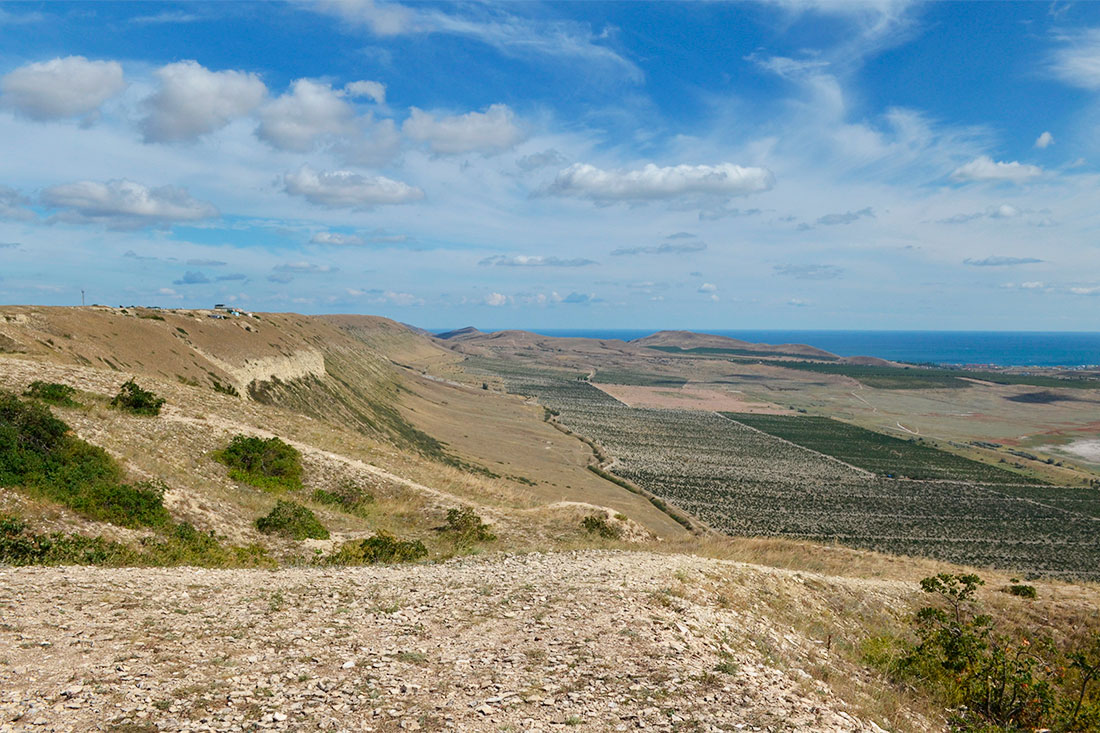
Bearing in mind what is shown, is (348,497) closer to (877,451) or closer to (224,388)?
(224,388)

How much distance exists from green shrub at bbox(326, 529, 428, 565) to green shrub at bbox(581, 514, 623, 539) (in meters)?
8.65

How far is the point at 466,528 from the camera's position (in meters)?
23.1

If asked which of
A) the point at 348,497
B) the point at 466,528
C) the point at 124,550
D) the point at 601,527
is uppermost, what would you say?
the point at 124,550

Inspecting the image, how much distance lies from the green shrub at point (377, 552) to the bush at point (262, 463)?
741 centimetres

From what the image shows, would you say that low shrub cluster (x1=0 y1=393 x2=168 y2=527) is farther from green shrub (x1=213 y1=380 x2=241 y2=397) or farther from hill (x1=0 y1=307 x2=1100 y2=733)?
green shrub (x1=213 y1=380 x2=241 y2=397)

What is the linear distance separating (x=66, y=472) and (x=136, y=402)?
9.90m

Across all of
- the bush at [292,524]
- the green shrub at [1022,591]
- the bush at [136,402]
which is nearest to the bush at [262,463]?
the bush at [292,524]

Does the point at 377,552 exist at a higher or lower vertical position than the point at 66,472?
lower

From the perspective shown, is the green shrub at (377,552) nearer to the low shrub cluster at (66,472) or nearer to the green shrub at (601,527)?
the low shrub cluster at (66,472)

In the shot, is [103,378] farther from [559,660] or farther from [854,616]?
[854,616]

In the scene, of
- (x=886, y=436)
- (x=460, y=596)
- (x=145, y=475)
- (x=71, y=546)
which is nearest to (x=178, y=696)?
(x=460, y=596)

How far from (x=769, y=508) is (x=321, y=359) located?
69.5 m

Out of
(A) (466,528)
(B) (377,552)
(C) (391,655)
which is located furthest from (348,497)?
(C) (391,655)

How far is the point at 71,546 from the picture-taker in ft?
48.0
